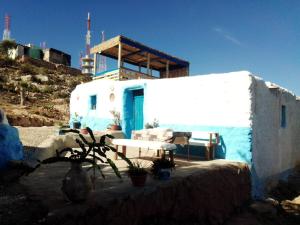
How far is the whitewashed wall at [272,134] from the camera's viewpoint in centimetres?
807

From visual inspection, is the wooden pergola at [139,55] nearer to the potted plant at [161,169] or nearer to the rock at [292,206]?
the potted plant at [161,169]

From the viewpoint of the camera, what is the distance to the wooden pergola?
13.7m

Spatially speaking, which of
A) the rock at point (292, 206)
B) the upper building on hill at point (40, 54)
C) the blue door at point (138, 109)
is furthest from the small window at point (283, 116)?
the upper building on hill at point (40, 54)

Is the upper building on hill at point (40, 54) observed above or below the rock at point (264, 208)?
above

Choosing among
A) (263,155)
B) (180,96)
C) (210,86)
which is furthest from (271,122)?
(180,96)

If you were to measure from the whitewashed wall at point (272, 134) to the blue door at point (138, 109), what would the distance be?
4.57 metres

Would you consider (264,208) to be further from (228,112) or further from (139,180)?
(139,180)

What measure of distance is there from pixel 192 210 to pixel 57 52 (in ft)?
133

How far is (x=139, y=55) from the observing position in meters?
15.6

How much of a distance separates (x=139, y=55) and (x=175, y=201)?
38.6 ft

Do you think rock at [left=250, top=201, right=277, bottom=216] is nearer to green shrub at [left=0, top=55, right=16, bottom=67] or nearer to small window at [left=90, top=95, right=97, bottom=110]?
small window at [left=90, top=95, right=97, bottom=110]

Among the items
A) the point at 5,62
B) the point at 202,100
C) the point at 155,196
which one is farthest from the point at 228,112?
the point at 5,62

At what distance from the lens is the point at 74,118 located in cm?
1491

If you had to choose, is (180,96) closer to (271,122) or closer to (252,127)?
(252,127)
